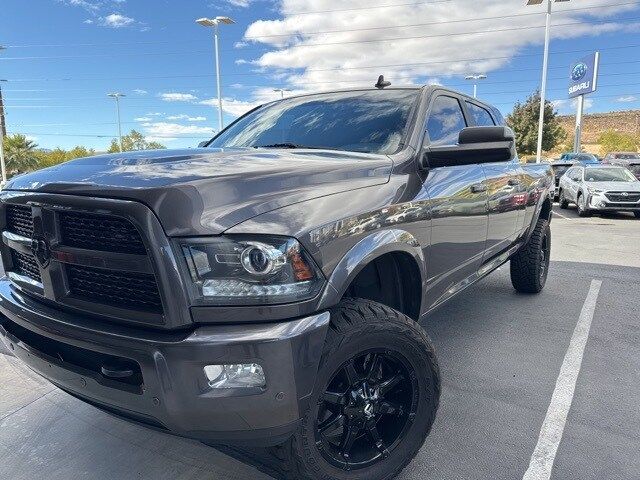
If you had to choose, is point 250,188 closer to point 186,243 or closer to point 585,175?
point 186,243

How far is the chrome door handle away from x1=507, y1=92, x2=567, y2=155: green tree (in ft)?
123

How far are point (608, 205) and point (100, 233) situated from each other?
45.7 feet

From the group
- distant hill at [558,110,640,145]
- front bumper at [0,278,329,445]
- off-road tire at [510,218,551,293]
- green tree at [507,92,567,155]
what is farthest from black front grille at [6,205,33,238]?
distant hill at [558,110,640,145]

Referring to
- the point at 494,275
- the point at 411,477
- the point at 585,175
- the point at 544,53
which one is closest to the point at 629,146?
the point at 544,53

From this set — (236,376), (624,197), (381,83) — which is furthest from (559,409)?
(624,197)

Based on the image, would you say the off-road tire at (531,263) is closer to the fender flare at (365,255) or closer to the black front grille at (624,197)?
the fender flare at (365,255)

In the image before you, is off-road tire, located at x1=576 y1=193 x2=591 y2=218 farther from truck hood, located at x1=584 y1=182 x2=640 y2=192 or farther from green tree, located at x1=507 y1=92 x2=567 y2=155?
green tree, located at x1=507 y1=92 x2=567 y2=155

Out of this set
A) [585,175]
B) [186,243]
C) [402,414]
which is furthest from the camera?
[585,175]

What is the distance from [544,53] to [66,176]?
25.4 meters

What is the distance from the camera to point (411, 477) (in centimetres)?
223

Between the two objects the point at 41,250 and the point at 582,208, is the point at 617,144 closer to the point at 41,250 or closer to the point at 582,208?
the point at 582,208

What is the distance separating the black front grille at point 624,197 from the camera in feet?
41.3

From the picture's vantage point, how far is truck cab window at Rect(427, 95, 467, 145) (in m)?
3.01

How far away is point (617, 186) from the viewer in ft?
42.7
